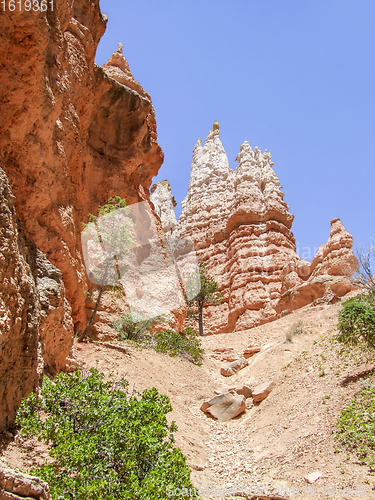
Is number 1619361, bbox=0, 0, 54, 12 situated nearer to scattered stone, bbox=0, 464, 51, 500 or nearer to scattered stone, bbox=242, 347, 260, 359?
scattered stone, bbox=0, 464, 51, 500

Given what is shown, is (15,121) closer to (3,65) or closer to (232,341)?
(3,65)

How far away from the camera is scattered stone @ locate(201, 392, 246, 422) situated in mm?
10391

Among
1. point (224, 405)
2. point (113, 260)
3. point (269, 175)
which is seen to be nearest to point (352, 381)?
point (224, 405)

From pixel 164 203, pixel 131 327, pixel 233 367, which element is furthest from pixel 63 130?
pixel 164 203

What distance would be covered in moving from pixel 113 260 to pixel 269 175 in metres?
27.0

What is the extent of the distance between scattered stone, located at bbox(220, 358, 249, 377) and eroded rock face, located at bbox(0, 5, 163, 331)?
A: 574 centimetres

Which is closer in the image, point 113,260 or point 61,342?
point 61,342

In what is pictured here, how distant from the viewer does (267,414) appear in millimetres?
9867

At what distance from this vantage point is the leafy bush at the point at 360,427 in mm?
6488

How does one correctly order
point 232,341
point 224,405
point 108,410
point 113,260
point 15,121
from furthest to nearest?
point 232,341, point 113,260, point 224,405, point 15,121, point 108,410

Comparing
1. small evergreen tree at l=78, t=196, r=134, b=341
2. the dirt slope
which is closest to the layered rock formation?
the dirt slope

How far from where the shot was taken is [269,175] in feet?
121

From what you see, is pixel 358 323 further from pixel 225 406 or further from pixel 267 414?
pixel 225 406

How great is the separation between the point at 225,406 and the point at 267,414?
1.33m
